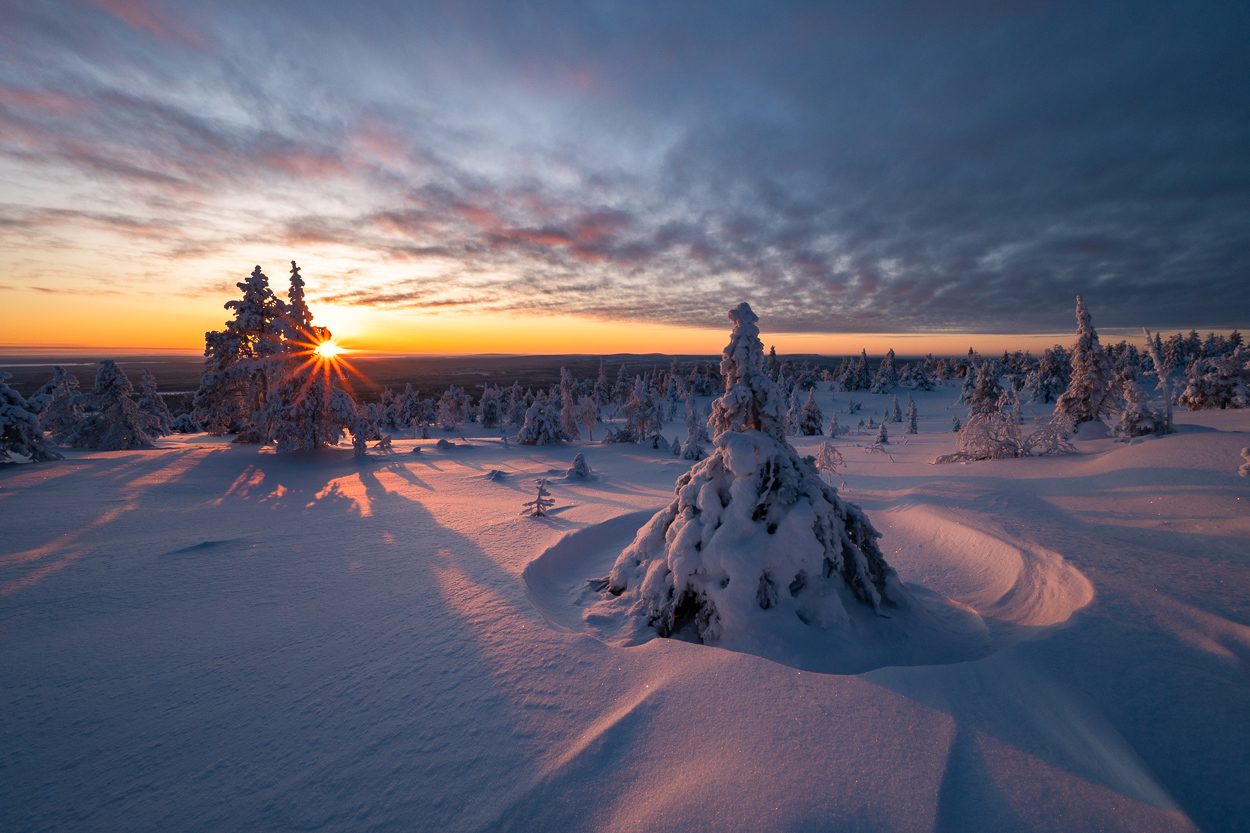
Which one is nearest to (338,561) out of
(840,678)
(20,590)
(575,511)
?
(20,590)

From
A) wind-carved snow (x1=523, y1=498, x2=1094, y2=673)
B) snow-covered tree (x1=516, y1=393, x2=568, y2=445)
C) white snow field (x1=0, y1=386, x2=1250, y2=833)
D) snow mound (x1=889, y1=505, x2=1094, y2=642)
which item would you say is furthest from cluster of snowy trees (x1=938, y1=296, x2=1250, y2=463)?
snow-covered tree (x1=516, y1=393, x2=568, y2=445)

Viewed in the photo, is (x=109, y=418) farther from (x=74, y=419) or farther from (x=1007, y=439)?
(x=1007, y=439)

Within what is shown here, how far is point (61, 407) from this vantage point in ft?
101

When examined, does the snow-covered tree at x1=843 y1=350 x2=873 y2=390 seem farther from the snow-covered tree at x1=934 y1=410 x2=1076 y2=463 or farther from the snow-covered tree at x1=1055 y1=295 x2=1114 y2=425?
the snow-covered tree at x1=934 y1=410 x2=1076 y2=463

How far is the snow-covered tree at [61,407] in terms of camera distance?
29.0 meters

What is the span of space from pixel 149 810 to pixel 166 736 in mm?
816

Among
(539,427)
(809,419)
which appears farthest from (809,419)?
(539,427)

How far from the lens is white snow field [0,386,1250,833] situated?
2.79 metres

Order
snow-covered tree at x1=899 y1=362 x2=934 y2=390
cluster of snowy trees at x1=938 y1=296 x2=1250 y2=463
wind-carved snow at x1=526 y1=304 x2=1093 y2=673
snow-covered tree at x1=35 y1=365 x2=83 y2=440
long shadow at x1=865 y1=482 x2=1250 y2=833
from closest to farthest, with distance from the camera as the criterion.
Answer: long shadow at x1=865 y1=482 x2=1250 y2=833
wind-carved snow at x1=526 y1=304 x2=1093 y2=673
cluster of snowy trees at x1=938 y1=296 x2=1250 y2=463
snow-covered tree at x1=35 y1=365 x2=83 y2=440
snow-covered tree at x1=899 y1=362 x2=934 y2=390

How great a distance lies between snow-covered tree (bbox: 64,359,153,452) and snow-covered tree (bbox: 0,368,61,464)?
545 inches

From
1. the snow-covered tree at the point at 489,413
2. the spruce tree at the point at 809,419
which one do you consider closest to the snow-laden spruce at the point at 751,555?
the spruce tree at the point at 809,419

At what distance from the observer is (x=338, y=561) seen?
7.14 m

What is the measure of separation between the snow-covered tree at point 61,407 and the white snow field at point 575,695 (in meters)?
33.9

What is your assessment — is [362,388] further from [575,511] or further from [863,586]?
[863,586]
